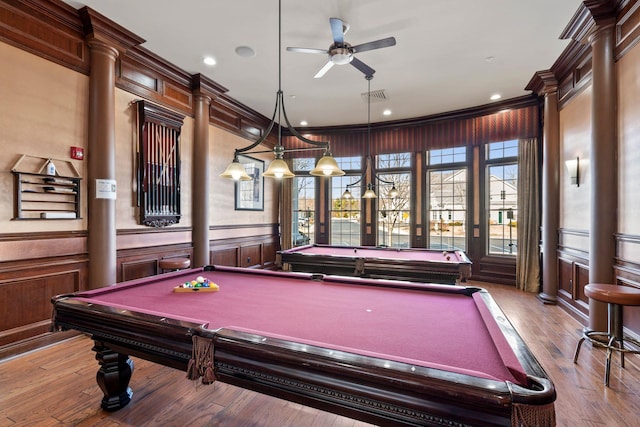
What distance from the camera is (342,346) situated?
121 centimetres

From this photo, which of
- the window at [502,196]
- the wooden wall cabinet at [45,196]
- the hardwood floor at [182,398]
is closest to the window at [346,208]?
the window at [502,196]

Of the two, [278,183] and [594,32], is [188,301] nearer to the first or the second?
[594,32]

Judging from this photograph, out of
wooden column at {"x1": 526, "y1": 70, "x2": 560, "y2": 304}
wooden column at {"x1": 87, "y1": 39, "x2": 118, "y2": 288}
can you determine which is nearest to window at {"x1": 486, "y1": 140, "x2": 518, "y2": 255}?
wooden column at {"x1": 526, "y1": 70, "x2": 560, "y2": 304}

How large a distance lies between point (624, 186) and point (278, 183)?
549 cm

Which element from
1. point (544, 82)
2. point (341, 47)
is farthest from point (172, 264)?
point (544, 82)

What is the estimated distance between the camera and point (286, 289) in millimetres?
2123

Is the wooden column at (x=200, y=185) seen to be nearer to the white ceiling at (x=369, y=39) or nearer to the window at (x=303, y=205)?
the white ceiling at (x=369, y=39)

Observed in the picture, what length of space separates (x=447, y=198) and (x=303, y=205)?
305cm

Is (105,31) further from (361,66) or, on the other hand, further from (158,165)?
(361,66)

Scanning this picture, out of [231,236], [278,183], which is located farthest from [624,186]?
[278,183]

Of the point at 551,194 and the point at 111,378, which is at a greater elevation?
the point at 551,194

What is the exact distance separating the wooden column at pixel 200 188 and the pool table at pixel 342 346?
233 centimetres

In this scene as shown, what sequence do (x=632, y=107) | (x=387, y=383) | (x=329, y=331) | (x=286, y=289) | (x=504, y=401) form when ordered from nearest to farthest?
(x=504, y=401) < (x=387, y=383) < (x=329, y=331) < (x=286, y=289) < (x=632, y=107)

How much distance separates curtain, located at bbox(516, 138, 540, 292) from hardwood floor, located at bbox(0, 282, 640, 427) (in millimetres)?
2348
